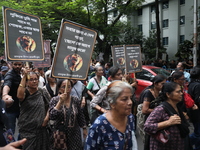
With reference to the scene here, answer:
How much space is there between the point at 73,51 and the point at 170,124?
1705mm

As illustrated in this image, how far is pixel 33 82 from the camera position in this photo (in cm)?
404

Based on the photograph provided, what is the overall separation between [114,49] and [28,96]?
13.2 ft

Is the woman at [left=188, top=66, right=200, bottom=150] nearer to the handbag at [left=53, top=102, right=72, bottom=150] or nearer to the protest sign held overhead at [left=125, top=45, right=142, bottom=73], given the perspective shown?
the protest sign held overhead at [left=125, top=45, right=142, bottom=73]

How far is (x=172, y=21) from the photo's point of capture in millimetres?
29828

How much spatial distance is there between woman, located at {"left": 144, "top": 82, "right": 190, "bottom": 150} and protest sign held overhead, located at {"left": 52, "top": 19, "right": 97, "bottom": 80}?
1238 millimetres

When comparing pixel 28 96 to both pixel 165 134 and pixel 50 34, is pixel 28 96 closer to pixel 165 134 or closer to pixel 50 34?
pixel 165 134

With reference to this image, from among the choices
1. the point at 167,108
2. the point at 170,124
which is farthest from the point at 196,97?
the point at 170,124

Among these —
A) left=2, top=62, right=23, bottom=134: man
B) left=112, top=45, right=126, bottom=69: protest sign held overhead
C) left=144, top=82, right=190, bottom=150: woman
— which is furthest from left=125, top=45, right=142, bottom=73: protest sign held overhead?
left=144, top=82, right=190, bottom=150: woman

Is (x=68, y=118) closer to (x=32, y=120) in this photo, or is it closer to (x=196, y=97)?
(x=32, y=120)

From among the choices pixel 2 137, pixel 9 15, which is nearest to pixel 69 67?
pixel 9 15

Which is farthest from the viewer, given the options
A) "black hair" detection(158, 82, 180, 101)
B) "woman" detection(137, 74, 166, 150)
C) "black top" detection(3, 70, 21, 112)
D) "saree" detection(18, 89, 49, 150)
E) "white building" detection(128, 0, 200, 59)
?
"white building" detection(128, 0, 200, 59)

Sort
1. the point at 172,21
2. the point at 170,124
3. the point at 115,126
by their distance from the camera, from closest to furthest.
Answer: the point at 115,126 < the point at 170,124 < the point at 172,21

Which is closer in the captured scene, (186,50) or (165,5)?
(186,50)

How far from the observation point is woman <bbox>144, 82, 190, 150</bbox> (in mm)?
3230
